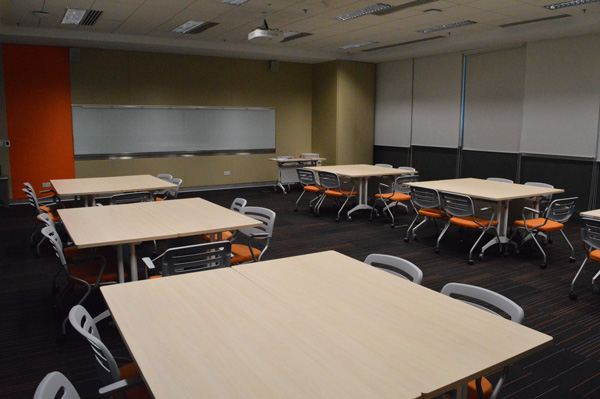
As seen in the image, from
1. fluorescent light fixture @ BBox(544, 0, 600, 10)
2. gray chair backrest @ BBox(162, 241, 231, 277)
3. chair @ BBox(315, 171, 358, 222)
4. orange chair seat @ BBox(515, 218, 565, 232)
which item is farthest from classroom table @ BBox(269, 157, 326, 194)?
gray chair backrest @ BBox(162, 241, 231, 277)

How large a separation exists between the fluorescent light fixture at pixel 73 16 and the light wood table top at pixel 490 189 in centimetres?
584

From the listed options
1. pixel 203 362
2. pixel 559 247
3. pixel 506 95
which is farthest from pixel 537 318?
pixel 506 95

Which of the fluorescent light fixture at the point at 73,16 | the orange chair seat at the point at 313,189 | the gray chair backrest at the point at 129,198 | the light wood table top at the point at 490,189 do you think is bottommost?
the orange chair seat at the point at 313,189

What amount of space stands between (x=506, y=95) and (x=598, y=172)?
7.52 feet

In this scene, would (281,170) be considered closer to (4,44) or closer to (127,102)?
(127,102)

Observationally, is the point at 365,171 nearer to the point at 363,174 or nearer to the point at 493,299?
the point at 363,174

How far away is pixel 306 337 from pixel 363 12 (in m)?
6.61

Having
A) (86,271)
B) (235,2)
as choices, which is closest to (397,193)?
(235,2)

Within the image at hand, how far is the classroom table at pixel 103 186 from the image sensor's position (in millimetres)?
5723

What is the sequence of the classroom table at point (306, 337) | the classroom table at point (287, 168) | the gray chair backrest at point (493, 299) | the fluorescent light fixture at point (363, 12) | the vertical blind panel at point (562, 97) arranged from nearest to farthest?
the classroom table at point (306, 337) < the gray chair backrest at point (493, 299) < the fluorescent light fixture at point (363, 12) < the vertical blind panel at point (562, 97) < the classroom table at point (287, 168)

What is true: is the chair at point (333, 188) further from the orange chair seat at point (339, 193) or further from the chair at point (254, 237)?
the chair at point (254, 237)

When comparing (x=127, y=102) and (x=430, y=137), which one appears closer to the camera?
(x=127, y=102)

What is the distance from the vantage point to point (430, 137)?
430 inches

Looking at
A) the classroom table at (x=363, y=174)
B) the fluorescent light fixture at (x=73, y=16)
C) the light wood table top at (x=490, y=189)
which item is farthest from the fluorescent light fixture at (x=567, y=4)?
the fluorescent light fixture at (x=73, y=16)
